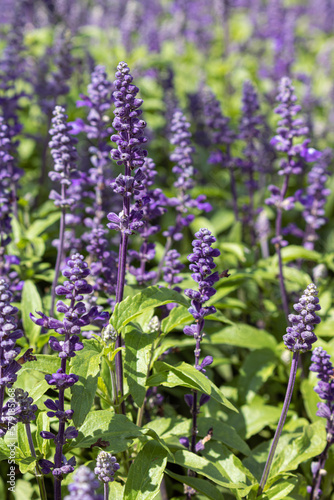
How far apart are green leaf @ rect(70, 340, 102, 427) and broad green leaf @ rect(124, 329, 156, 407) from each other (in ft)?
0.98

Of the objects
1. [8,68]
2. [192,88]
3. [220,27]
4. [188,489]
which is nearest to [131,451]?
[188,489]

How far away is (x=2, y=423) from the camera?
301cm

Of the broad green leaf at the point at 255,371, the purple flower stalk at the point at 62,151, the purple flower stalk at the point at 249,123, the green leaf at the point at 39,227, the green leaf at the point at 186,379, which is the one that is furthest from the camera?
the purple flower stalk at the point at 249,123

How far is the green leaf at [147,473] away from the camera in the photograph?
3.07 metres

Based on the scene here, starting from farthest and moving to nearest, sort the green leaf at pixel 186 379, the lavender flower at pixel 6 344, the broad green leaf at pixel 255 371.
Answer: the broad green leaf at pixel 255 371, the green leaf at pixel 186 379, the lavender flower at pixel 6 344

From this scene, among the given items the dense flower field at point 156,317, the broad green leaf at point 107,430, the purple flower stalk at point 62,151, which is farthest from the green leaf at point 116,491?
the purple flower stalk at point 62,151

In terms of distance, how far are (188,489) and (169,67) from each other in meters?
6.23

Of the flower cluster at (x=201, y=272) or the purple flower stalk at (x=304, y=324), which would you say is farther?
the flower cluster at (x=201, y=272)

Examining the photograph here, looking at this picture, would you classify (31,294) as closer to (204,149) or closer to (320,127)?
(204,149)

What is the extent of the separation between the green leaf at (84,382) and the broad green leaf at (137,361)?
300 millimetres

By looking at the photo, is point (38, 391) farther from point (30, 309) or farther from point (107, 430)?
point (30, 309)

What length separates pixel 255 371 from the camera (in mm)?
4594

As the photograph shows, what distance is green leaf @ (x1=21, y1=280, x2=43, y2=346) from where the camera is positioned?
4.04 meters

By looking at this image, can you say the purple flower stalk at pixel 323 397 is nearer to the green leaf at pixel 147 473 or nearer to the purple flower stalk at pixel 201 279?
the purple flower stalk at pixel 201 279
